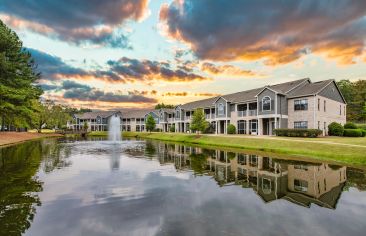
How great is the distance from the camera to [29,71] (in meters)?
48.8

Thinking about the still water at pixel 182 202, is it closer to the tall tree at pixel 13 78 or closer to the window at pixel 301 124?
the window at pixel 301 124

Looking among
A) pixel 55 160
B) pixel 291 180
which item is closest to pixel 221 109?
pixel 55 160

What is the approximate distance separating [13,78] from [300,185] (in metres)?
51.0

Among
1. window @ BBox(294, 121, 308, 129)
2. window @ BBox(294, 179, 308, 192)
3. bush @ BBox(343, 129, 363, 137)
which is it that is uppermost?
window @ BBox(294, 121, 308, 129)

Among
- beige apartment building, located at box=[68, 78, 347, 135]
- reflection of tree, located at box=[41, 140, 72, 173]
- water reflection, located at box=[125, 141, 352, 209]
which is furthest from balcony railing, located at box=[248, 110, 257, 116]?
reflection of tree, located at box=[41, 140, 72, 173]

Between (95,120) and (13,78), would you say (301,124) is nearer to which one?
(13,78)

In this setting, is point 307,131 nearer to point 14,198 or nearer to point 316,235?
point 316,235

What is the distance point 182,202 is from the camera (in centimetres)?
968

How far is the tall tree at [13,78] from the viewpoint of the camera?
39.6 metres

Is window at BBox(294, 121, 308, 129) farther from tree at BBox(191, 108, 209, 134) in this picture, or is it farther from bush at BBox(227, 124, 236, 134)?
tree at BBox(191, 108, 209, 134)

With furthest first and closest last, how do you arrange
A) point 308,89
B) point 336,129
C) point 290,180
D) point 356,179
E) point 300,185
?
point 308,89 → point 336,129 → point 356,179 → point 290,180 → point 300,185

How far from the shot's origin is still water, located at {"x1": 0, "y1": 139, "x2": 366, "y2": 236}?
7.21 metres

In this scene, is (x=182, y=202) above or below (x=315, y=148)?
below

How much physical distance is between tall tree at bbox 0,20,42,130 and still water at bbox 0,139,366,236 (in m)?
30.3
